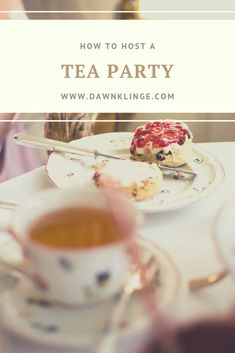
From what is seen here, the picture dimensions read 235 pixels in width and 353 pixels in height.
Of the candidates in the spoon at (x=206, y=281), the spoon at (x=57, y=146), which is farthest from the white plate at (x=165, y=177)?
the spoon at (x=206, y=281)

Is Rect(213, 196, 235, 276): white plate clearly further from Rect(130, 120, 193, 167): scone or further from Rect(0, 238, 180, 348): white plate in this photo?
Rect(130, 120, 193, 167): scone

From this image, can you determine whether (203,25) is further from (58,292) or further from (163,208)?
(58,292)

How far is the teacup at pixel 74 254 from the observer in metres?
0.42

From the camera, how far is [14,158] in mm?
990

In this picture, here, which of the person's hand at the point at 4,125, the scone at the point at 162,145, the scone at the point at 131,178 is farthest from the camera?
the person's hand at the point at 4,125

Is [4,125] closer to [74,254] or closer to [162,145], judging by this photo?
[162,145]

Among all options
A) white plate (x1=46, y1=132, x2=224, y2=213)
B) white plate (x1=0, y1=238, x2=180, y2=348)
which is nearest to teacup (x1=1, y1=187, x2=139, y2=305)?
white plate (x1=0, y1=238, x2=180, y2=348)

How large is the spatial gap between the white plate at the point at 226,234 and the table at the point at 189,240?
0.11 feet

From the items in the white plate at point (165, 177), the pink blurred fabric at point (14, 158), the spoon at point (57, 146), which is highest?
the spoon at point (57, 146)

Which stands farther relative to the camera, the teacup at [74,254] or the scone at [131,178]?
the scone at [131,178]

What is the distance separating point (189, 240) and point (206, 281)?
0.10 meters

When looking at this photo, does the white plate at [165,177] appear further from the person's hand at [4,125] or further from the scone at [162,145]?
the person's hand at [4,125]

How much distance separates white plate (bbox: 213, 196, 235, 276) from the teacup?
84mm

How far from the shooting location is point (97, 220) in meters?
0.47
